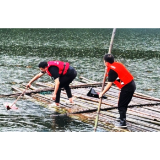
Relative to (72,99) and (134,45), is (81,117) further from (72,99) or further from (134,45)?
(134,45)

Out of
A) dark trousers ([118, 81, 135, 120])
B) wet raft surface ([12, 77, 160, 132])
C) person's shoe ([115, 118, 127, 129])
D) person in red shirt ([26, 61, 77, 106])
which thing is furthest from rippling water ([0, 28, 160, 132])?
dark trousers ([118, 81, 135, 120])

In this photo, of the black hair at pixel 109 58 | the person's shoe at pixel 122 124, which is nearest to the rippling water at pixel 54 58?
the person's shoe at pixel 122 124

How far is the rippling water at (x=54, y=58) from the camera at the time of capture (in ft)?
40.3

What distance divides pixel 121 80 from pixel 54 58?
1823cm

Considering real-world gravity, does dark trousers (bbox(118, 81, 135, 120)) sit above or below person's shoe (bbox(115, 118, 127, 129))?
above

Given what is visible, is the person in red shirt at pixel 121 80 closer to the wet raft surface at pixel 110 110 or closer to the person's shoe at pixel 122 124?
the person's shoe at pixel 122 124

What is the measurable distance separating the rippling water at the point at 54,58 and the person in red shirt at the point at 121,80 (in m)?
1.12

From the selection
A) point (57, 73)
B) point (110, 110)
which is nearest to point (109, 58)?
point (57, 73)

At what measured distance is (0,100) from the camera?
15.1 metres

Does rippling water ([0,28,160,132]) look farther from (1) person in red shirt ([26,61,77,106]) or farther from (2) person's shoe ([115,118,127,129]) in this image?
(1) person in red shirt ([26,61,77,106])

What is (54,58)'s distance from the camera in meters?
29.1

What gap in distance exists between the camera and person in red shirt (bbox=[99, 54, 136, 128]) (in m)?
11.0

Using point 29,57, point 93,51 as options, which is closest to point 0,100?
point 29,57

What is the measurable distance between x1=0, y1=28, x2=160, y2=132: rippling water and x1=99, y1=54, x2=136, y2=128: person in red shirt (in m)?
1.12
